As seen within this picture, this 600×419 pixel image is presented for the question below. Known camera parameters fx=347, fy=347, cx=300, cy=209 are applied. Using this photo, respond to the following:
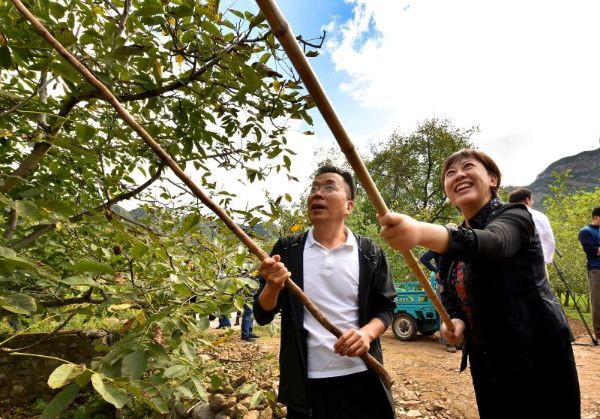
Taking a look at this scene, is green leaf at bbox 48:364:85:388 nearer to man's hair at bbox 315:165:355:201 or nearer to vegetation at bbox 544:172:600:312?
man's hair at bbox 315:165:355:201

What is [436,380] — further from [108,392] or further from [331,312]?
[108,392]

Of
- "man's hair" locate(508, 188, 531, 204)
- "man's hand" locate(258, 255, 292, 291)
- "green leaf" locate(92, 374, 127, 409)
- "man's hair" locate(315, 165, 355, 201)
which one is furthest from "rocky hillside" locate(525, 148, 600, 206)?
"green leaf" locate(92, 374, 127, 409)

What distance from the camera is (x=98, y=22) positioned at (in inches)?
98.3

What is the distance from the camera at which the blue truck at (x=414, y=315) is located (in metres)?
7.80

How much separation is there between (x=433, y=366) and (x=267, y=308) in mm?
5334

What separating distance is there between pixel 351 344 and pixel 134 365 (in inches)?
34.6

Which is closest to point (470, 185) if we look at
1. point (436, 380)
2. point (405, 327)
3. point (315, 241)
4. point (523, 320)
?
point (523, 320)

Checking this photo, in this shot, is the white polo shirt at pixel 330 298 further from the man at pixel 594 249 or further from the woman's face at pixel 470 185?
the man at pixel 594 249

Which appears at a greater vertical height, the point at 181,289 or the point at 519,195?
the point at 519,195

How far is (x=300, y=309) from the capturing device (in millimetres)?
1780

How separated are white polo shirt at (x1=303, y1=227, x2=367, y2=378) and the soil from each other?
265 cm

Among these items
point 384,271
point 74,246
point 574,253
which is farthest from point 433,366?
point 574,253

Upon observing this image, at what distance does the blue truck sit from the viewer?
7.80 m

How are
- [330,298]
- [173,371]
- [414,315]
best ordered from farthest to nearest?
[414,315], [330,298], [173,371]
